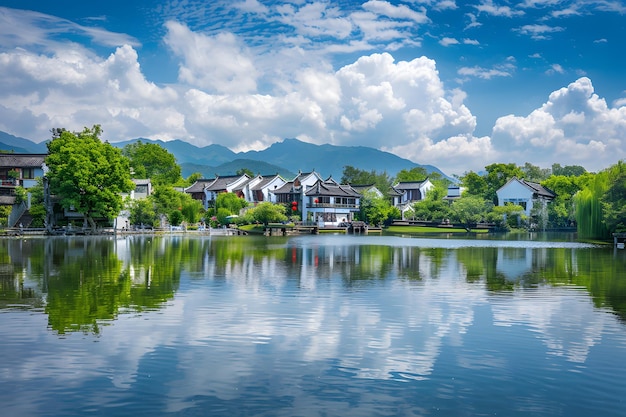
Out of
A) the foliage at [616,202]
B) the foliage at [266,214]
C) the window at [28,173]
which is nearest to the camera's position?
the foliage at [616,202]

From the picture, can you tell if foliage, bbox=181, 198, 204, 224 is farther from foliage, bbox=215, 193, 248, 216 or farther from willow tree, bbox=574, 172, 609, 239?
willow tree, bbox=574, 172, 609, 239

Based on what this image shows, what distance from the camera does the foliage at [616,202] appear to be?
4189 cm

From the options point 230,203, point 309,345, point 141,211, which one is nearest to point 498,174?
point 230,203

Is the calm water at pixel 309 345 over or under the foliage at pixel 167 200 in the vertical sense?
under

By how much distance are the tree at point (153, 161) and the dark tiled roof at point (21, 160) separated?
2010 cm

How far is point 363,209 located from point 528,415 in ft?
236

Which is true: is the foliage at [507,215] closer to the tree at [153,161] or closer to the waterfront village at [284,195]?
the waterfront village at [284,195]

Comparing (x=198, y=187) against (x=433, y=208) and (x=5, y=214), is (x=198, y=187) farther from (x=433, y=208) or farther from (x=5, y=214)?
(x=5, y=214)

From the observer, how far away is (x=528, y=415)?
777 cm

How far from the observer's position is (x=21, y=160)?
62.7 metres

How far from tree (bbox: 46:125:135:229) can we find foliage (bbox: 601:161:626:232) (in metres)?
40.9

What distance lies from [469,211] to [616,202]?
29.5m

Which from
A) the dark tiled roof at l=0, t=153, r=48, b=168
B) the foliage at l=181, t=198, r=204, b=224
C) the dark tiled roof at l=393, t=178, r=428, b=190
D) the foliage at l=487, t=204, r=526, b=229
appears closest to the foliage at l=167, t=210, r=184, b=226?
the foliage at l=181, t=198, r=204, b=224

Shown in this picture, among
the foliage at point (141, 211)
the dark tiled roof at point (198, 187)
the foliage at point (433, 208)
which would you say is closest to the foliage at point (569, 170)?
the foliage at point (433, 208)
